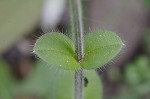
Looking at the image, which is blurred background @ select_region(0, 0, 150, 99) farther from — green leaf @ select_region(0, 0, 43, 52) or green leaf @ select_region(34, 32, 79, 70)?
green leaf @ select_region(34, 32, 79, 70)

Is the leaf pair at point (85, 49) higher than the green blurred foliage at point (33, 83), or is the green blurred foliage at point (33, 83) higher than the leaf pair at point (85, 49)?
the leaf pair at point (85, 49)

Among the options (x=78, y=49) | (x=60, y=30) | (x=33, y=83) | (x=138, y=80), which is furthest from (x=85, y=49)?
(x=60, y=30)

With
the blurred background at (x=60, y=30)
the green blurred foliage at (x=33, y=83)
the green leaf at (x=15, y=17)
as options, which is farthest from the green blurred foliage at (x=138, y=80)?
the green leaf at (x=15, y=17)

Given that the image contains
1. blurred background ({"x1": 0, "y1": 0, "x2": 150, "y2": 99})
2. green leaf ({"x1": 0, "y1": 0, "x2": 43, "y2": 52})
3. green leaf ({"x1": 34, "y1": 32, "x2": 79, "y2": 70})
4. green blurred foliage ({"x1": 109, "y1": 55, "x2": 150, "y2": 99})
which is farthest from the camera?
green leaf ({"x1": 0, "y1": 0, "x2": 43, "y2": 52})

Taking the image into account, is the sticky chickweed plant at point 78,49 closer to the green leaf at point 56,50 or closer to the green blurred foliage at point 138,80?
the green leaf at point 56,50

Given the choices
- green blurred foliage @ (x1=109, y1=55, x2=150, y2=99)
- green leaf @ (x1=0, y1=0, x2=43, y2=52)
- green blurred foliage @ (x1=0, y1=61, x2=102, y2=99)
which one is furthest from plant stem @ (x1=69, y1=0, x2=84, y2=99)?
green leaf @ (x1=0, y1=0, x2=43, y2=52)

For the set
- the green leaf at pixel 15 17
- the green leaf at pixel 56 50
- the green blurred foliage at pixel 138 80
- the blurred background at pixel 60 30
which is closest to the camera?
the green leaf at pixel 56 50

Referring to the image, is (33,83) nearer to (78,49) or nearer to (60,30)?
(60,30)
